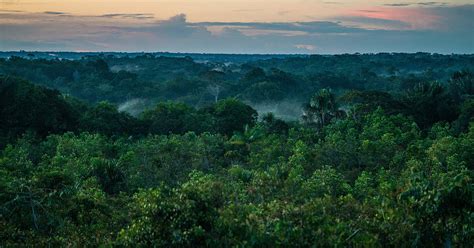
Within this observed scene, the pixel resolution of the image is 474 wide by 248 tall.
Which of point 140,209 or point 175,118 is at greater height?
point 140,209

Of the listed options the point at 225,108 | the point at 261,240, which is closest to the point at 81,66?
the point at 225,108

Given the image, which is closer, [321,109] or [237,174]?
[237,174]

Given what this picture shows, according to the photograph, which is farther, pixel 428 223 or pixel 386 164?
pixel 386 164

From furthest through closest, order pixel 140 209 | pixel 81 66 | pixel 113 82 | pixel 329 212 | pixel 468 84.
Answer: pixel 81 66, pixel 113 82, pixel 468 84, pixel 329 212, pixel 140 209

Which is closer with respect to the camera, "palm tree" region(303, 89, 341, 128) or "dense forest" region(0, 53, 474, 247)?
"dense forest" region(0, 53, 474, 247)

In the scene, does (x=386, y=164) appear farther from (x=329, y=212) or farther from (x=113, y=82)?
(x=113, y=82)

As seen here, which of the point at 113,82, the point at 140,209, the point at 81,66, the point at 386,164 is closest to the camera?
the point at 140,209

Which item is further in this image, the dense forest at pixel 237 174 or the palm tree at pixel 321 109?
the palm tree at pixel 321 109
